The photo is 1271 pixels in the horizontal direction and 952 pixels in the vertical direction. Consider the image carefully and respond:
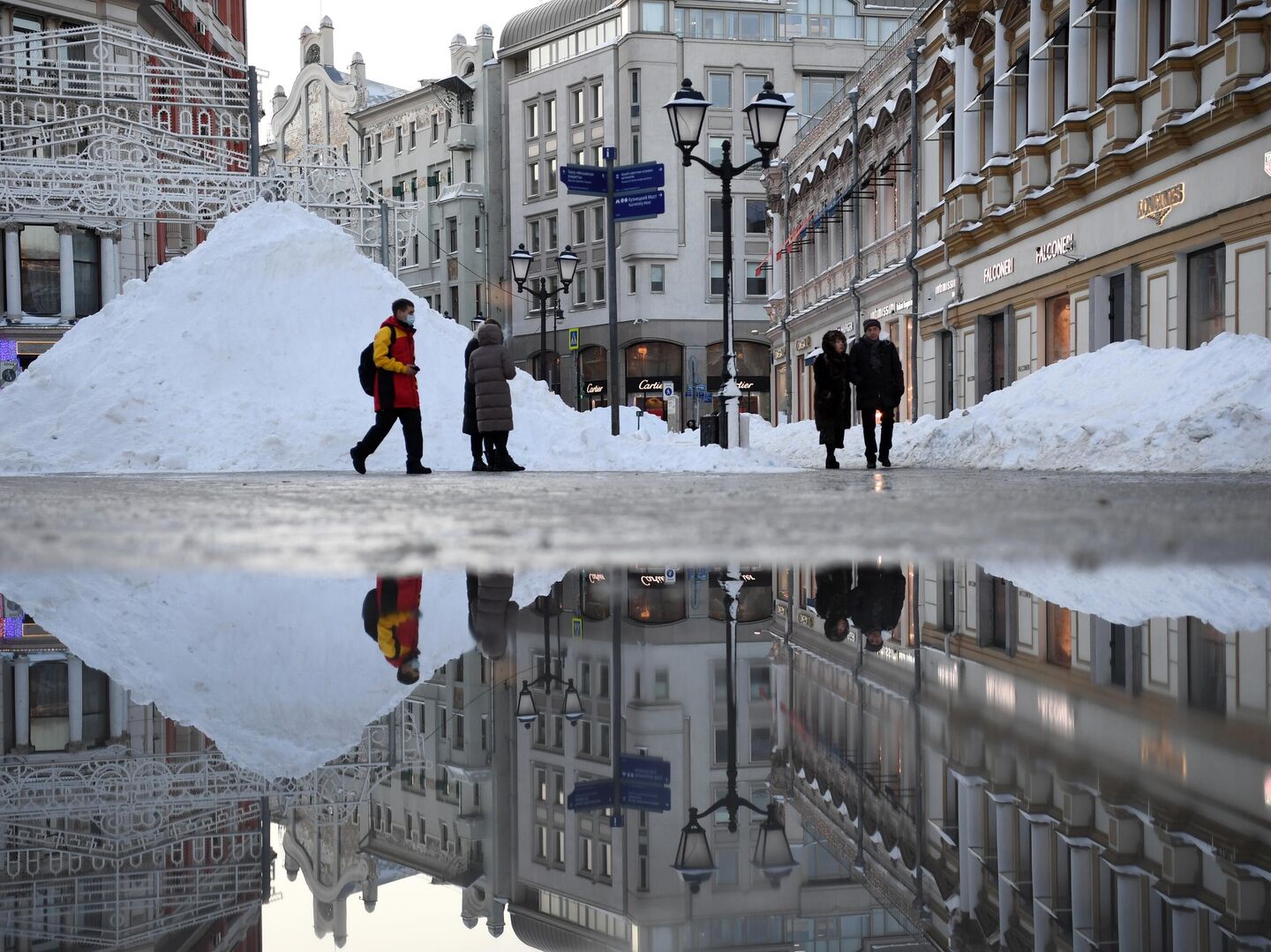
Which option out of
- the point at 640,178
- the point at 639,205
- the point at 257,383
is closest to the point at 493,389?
the point at 639,205

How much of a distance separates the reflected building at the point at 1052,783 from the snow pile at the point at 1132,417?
11.0 metres

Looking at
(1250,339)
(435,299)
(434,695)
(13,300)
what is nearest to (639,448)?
(1250,339)

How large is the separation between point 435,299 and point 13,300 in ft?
111

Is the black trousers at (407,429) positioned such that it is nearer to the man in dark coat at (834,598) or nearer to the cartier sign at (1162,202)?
the cartier sign at (1162,202)

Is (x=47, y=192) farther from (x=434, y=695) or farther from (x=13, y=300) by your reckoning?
(x=434, y=695)

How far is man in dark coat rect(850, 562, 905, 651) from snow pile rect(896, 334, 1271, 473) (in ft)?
31.2

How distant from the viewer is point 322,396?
1998cm

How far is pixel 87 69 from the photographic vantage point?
39.2 meters

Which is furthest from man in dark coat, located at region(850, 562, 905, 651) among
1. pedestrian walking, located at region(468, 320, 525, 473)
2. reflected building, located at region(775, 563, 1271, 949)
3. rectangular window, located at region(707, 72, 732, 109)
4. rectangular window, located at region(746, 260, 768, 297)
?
rectangular window, located at region(707, 72, 732, 109)

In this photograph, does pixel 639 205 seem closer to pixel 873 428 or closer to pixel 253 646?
pixel 873 428

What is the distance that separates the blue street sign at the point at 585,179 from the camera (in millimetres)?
20856

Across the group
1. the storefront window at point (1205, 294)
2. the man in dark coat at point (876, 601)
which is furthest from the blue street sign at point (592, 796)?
the storefront window at point (1205, 294)

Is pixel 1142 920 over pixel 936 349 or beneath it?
beneath

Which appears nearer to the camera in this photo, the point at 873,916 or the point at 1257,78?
the point at 873,916
